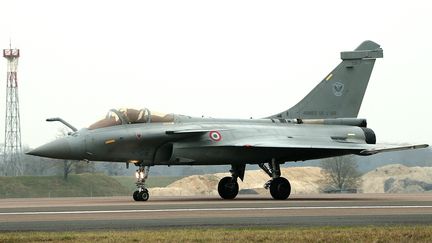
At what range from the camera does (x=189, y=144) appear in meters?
27.7

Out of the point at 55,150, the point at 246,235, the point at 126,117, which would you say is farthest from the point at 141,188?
the point at 246,235

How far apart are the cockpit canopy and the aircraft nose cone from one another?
1010mm

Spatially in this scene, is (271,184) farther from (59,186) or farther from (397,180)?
(59,186)

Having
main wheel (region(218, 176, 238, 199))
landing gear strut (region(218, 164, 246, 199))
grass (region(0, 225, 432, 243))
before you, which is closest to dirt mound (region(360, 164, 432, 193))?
landing gear strut (region(218, 164, 246, 199))

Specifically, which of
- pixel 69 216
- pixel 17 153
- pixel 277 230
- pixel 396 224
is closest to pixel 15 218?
pixel 69 216

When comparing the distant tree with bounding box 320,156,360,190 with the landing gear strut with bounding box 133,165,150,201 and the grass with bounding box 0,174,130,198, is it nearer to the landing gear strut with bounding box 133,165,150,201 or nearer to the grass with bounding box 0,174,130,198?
the grass with bounding box 0,174,130,198

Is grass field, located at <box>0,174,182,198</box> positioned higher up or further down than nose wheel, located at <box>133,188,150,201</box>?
further down

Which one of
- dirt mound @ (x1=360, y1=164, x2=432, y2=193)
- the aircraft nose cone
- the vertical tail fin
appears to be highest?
the vertical tail fin

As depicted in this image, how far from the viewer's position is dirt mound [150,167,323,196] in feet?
171

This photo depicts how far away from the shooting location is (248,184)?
6175cm

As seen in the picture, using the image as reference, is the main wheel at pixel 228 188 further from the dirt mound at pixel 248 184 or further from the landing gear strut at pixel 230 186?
the dirt mound at pixel 248 184

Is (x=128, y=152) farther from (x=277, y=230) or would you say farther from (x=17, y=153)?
(x=17, y=153)

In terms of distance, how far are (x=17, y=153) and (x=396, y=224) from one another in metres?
66.5

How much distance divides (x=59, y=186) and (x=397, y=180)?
1102 inches
